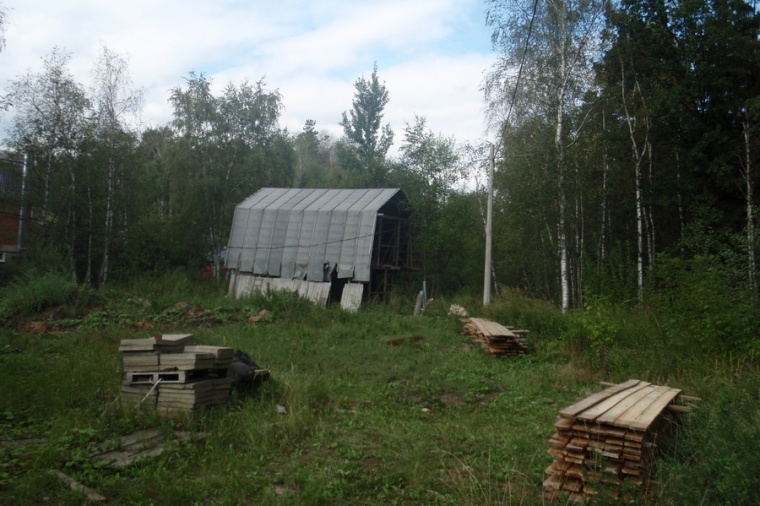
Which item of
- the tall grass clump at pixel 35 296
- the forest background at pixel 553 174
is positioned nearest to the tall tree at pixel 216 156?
the forest background at pixel 553 174

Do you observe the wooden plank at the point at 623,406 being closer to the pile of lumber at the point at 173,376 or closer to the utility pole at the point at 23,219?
the pile of lumber at the point at 173,376

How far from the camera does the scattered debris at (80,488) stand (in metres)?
5.00

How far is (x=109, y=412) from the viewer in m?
7.23

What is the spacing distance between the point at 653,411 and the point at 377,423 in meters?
3.26

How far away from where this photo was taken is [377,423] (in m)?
7.46

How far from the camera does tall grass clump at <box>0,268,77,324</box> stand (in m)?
18.4

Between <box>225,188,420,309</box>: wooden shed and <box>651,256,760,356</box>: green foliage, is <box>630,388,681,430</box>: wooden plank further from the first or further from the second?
<box>225,188,420,309</box>: wooden shed

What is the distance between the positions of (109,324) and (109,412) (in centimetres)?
1014

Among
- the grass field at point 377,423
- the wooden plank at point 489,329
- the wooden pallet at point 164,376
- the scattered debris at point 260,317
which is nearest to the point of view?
the grass field at point 377,423

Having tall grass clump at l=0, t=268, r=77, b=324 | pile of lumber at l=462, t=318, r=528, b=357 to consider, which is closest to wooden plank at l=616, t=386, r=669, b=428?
pile of lumber at l=462, t=318, r=528, b=357

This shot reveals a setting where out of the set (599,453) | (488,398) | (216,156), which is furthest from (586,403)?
(216,156)

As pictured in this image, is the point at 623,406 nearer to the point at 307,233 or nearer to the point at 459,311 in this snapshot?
the point at 459,311

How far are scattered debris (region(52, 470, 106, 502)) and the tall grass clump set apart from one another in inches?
588

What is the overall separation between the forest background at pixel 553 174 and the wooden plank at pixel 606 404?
3614 mm
